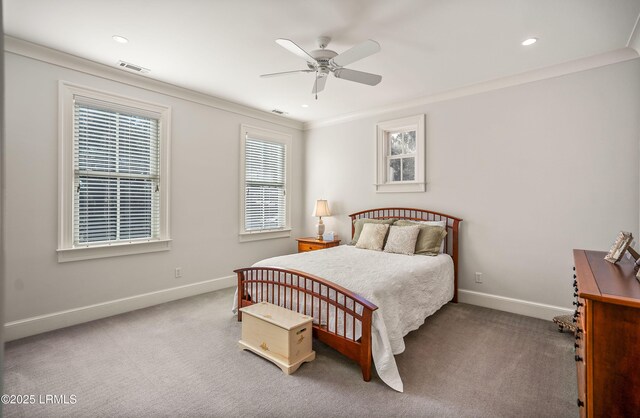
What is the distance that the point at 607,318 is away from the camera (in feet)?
4.57

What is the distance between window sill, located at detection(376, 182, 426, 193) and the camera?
4.32 meters

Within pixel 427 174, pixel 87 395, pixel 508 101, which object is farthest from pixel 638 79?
pixel 87 395

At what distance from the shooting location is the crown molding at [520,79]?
118 inches

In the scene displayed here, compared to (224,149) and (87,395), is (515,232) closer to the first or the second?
(224,149)

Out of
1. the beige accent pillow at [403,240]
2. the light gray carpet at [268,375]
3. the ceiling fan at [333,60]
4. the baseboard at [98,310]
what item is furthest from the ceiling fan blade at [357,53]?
the baseboard at [98,310]

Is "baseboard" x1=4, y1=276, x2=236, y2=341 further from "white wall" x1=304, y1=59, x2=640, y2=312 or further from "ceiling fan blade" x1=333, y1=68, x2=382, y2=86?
"ceiling fan blade" x1=333, y1=68, x2=382, y2=86

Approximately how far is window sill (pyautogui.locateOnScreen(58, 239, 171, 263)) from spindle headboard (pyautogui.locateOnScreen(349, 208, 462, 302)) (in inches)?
108

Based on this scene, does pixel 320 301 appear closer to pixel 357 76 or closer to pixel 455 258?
pixel 357 76

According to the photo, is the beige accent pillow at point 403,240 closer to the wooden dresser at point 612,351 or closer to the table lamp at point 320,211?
the table lamp at point 320,211

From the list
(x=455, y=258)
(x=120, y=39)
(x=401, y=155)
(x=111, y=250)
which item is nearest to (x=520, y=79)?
(x=401, y=155)

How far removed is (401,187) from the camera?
4.51 meters

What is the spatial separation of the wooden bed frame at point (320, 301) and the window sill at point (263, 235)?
1.50 meters

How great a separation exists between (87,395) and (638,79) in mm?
5147

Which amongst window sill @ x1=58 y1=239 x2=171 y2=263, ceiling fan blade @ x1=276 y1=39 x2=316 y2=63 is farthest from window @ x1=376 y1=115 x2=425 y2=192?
window sill @ x1=58 y1=239 x2=171 y2=263
